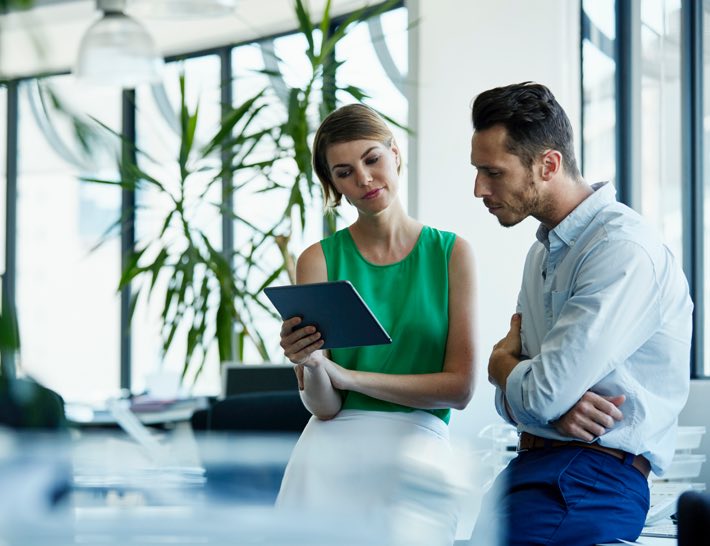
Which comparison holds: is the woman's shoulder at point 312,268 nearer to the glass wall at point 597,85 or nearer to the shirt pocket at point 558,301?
the shirt pocket at point 558,301

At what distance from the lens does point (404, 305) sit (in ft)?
6.92

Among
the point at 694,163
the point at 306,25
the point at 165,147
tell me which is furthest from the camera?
the point at 165,147

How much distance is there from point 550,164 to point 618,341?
388mm

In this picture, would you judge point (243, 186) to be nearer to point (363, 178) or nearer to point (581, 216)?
point (363, 178)

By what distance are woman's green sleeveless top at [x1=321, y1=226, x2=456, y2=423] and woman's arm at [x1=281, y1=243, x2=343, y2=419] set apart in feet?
0.12

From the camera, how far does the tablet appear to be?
1802 mm

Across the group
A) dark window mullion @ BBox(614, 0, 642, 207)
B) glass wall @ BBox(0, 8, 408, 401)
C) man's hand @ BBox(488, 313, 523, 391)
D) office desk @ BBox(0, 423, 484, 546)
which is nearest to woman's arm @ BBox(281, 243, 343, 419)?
man's hand @ BBox(488, 313, 523, 391)

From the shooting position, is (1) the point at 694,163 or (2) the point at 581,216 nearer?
(2) the point at 581,216

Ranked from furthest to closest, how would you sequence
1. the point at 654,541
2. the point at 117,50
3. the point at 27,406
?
the point at 117,50
the point at 654,541
the point at 27,406

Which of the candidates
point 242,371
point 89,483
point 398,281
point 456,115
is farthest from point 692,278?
point 89,483

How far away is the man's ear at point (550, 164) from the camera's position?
185 centimetres

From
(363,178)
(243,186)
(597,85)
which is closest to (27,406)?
(363,178)

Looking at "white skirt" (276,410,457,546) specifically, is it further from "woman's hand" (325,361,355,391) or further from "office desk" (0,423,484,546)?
"woman's hand" (325,361,355,391)

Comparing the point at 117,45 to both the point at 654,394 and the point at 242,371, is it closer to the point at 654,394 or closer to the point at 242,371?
the point at 242,371
